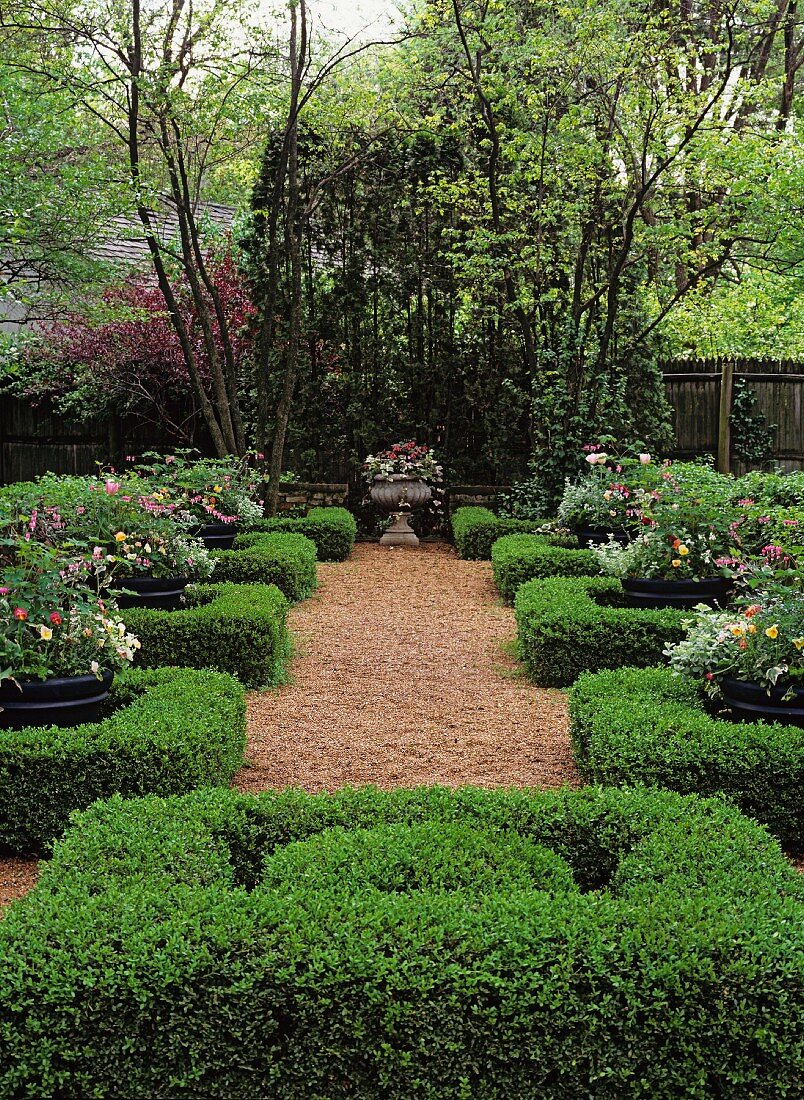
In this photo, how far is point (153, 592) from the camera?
19.6 feet

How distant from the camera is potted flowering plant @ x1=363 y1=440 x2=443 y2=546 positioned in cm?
1202

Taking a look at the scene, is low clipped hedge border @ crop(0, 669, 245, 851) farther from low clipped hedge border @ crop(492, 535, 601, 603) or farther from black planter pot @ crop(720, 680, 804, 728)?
low clipped hedge border @ crop(492, 535, 601, 603)

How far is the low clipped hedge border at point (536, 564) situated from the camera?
7.47m

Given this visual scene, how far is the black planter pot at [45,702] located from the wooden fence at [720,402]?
396 inches

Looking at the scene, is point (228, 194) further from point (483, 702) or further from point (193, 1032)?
point (193, 1032)

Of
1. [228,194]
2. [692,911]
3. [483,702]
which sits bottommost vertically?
[483,702]

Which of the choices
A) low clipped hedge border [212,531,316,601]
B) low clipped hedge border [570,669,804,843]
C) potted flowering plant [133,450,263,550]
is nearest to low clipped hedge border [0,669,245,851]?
low clipped hedge border [570,669,804,843]

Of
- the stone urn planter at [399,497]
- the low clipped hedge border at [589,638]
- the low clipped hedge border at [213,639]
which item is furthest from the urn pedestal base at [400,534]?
the low clipped hedge border at [213,639]

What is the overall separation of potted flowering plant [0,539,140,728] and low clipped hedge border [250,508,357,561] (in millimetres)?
5600

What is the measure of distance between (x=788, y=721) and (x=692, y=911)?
1.71 m

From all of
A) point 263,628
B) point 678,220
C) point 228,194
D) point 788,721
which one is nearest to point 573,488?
point 678,220

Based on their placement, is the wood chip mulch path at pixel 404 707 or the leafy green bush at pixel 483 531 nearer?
the wood chip mulch path at pixel 404 707

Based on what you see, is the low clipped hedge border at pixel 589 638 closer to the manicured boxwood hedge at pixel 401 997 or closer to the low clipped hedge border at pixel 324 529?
the manicured boxwood hedge at pixel 401 997

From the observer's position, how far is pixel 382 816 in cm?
311
